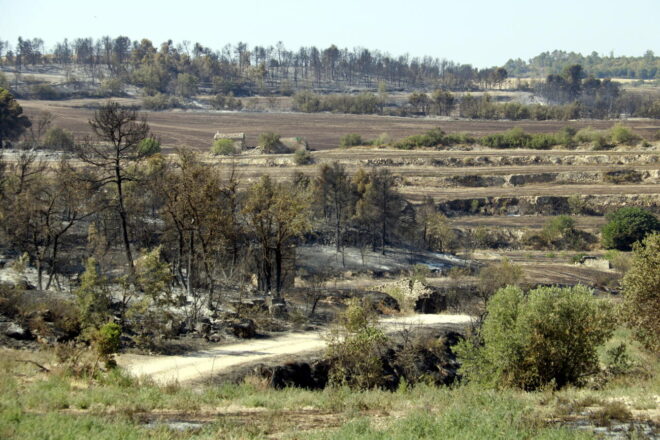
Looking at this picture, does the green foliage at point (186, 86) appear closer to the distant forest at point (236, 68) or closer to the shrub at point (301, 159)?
the distant forest at point (236, 68)

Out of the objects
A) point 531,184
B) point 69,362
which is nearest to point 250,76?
point 531,184

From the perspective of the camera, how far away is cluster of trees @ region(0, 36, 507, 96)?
142500 millimetres

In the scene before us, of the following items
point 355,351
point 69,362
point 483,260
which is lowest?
point 483,260

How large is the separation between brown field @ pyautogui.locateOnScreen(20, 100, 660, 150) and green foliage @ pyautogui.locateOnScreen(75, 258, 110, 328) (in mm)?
68799

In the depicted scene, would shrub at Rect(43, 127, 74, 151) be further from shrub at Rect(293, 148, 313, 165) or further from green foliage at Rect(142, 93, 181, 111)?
green foliage at Rect(142, 93, 181, 111)

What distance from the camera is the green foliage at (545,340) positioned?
17.0m

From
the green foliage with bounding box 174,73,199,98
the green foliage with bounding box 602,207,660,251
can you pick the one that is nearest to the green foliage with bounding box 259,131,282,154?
the green foliage with bounding box 602,207,660,251

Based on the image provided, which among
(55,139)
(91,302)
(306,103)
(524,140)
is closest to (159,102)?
(306,103)

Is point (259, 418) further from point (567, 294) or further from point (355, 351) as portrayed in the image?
point (567, 294)

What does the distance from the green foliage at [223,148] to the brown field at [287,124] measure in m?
8.21

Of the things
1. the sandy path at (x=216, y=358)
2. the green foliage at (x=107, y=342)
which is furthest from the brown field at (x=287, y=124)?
the green foliage at (x=107, y=342)

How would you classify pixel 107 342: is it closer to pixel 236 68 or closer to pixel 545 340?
pixel 545 340

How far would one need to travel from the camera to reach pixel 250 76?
6235 inches

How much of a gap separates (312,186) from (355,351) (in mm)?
28144
